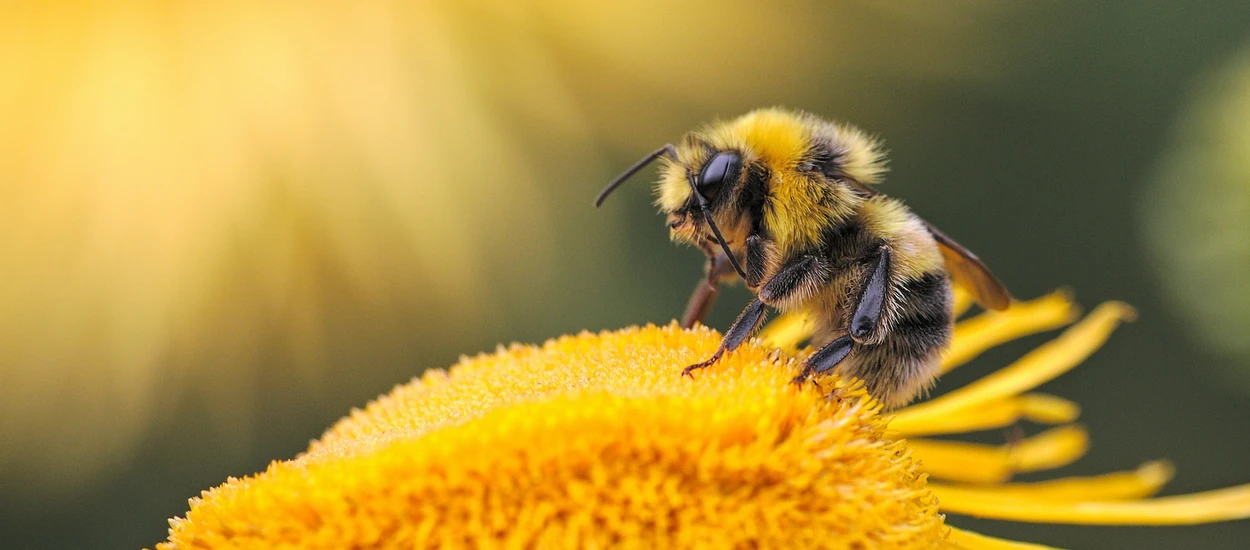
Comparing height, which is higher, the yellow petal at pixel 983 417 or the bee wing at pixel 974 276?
the bee wing at pixel 974 276

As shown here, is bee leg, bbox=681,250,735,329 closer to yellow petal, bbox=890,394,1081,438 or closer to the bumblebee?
the bumblebee

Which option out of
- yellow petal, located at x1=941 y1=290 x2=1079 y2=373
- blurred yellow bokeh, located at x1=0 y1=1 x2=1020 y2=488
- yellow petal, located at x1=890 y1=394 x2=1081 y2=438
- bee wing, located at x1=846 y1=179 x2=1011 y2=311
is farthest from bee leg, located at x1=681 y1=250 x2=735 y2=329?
blurred yellow bokeh, located at x1=0 y1=1 x2=1020 y2=488

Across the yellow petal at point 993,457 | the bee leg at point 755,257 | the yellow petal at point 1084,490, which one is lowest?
the yellow petal at point 1084,490

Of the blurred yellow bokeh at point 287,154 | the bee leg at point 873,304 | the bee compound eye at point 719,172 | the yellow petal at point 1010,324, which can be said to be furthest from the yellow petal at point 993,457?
the blurred yellow bokeh at point 287,154

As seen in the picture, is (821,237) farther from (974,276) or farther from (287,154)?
(287,154)

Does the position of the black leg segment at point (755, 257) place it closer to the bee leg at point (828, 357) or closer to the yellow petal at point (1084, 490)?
the bee leg at point (828, 357)

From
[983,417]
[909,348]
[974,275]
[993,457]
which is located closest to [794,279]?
[909,348]

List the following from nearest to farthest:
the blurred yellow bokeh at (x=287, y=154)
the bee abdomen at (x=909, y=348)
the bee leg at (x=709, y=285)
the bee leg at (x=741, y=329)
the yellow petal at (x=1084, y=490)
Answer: the bee leg at (x=741, y=329) < the bee abdomen at (x=909, y=348) < the bee leg at (x=709, y=285) < the yellow petal at (x=1084, y=490) < the blurred yellow bokeh at (x=287, y=154)
